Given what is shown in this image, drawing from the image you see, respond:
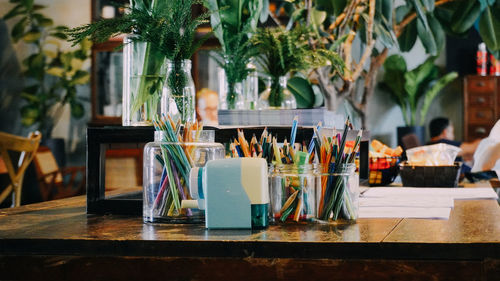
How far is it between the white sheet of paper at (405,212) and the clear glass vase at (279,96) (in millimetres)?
587

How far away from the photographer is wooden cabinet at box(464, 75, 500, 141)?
7070mm

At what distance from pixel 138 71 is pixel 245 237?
62 centimetres

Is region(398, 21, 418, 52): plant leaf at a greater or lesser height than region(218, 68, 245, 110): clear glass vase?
greater

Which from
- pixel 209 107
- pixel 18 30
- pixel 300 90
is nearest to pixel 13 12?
pixel 18 30

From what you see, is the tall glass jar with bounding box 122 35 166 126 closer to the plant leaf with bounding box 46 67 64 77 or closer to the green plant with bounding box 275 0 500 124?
the green plant with bounding box 275 0 500 124

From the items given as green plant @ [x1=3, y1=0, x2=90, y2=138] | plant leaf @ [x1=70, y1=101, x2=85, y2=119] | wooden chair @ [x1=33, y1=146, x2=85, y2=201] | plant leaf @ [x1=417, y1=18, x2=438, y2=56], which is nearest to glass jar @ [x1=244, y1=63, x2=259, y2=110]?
plant leaf @ [x1=417, y1=18, x2=438, y2=56]

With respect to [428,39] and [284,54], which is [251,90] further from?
[428,39]

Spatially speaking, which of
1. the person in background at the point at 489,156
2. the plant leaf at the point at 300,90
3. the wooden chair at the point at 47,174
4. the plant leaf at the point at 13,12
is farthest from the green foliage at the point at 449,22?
the plant leaf at the point at 13,12

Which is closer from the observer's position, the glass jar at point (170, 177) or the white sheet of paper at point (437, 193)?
the glass jar at point (170, 177)

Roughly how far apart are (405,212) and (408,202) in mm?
180

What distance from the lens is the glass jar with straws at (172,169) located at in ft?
4.12

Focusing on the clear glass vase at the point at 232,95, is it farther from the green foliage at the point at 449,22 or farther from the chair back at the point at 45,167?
the chair back at the point at 45,167

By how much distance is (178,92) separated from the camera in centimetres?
147

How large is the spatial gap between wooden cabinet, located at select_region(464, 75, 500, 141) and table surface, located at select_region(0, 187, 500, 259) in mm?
6126
